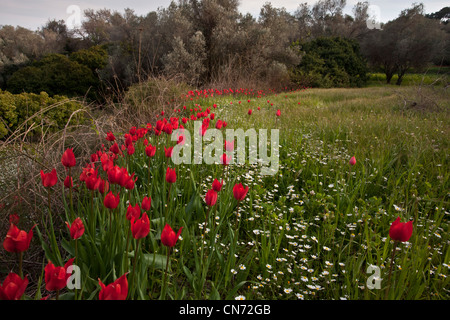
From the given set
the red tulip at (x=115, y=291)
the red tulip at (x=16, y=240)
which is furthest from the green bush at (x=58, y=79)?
the red tulip at (x=115, y=291)

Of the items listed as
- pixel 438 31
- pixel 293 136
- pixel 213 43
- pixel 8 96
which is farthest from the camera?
pixel 438 31

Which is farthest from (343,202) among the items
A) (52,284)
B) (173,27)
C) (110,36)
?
(110,36)

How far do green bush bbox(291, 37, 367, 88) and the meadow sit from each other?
12468 millimetres

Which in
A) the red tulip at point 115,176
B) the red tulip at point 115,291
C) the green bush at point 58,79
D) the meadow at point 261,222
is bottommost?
the meadow at point 261,222

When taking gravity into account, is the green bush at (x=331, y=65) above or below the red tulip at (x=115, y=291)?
above

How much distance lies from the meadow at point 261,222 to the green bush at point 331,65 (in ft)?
40.9

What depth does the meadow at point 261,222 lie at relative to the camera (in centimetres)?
145

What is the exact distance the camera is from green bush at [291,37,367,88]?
16.5 meters

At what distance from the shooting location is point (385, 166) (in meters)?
3.21

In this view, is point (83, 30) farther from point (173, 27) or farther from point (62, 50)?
point (173, 27)

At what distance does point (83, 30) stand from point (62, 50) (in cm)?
380
